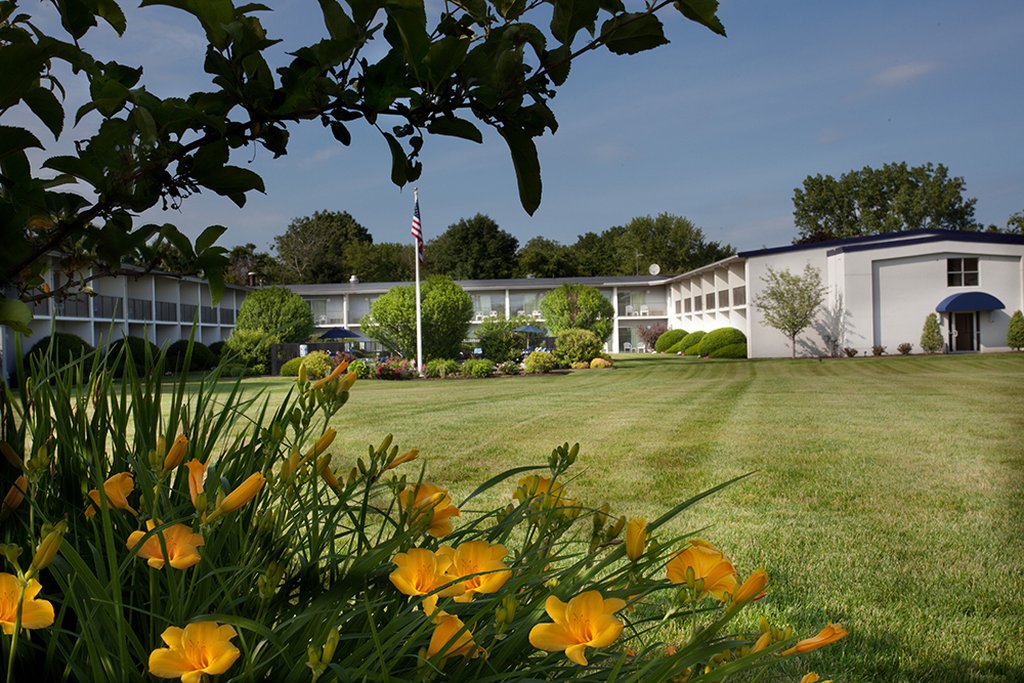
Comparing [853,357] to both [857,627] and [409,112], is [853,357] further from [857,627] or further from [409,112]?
[409,112]

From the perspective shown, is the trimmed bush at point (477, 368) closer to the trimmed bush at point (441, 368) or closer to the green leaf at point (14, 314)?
the trimmed bush at point (441, 368)

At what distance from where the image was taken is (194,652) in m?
0.86

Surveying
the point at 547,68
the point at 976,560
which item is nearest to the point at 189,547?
the point at 547,68

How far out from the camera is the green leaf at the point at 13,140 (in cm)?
104

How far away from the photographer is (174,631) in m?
0.87

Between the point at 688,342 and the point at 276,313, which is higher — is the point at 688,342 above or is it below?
below

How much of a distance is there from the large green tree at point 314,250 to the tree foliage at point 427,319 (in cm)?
3587

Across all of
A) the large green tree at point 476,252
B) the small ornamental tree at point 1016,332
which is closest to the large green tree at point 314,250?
the large green tree at point 476,252

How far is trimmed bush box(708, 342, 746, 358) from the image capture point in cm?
3247

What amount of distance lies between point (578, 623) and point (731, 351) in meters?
33.0

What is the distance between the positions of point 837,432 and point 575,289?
2520 cm

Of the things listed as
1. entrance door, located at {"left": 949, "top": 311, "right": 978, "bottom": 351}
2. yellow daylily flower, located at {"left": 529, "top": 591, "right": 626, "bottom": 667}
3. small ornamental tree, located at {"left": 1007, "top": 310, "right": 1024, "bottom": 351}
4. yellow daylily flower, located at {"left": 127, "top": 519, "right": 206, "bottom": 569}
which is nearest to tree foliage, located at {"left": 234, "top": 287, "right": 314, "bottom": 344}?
entrance door, located at {"left": 949, "top": 311, "right": 978, "bottom": 351}

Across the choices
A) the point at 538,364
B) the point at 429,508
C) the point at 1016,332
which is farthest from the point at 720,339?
the point at 429,508

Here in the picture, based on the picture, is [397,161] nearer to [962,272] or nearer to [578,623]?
[578,623]
